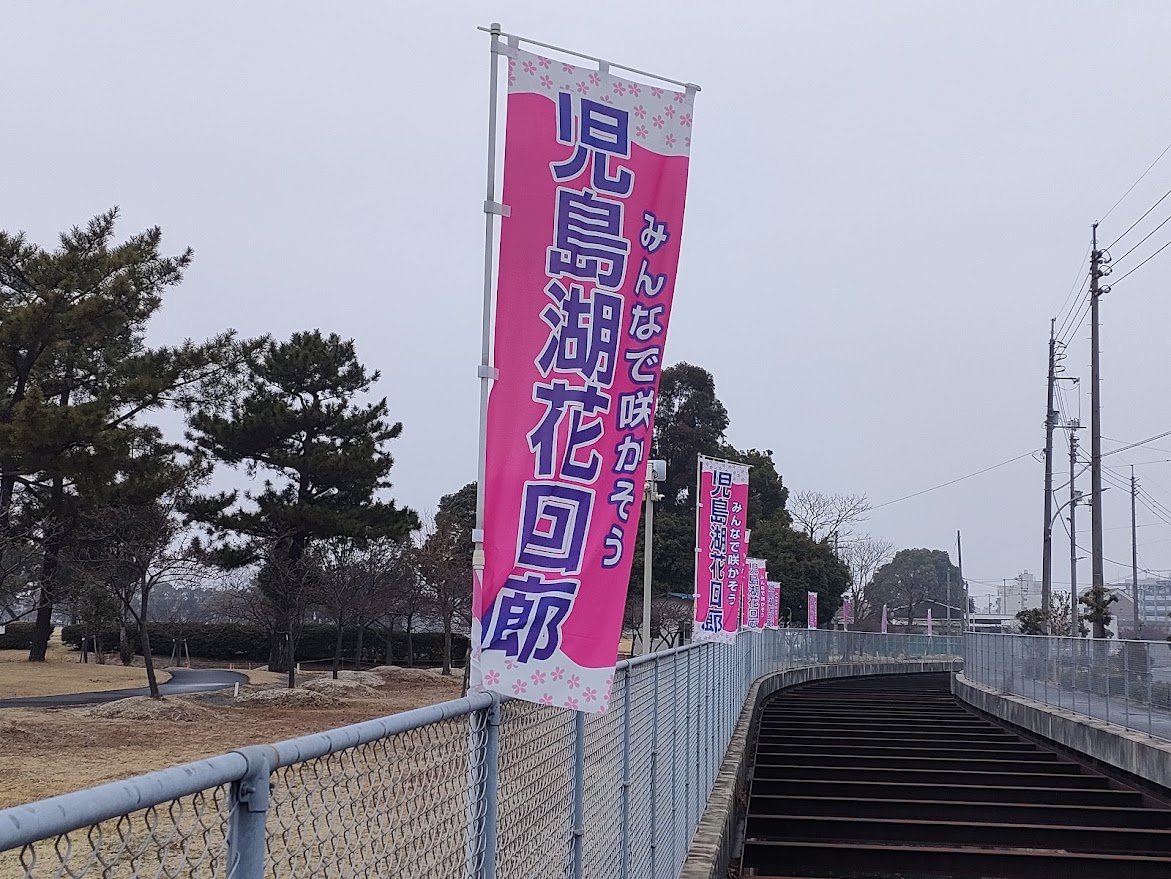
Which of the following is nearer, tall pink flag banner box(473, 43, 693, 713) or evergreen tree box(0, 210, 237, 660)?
tall pink flag banner box(473, 43, 693, 713)

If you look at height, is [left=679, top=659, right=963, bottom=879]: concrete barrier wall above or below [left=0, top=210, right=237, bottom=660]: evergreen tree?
below

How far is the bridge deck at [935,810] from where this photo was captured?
11102mm

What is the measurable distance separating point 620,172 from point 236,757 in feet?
11.4

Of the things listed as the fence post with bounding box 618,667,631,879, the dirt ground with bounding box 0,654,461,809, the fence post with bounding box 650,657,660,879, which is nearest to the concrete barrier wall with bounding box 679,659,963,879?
the fence post with bounding box 650,657,660,879

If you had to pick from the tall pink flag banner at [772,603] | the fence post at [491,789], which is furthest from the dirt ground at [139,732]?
the tall pink flag banner at [772,603]

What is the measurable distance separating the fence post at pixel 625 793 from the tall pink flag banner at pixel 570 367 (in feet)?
4.22

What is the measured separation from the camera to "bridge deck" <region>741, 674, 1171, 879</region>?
437 inches

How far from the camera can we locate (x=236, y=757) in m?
1.92

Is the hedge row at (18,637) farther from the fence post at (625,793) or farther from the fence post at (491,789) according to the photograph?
the fence post at (491,789)

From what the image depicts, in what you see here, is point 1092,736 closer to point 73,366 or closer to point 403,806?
point 403,806

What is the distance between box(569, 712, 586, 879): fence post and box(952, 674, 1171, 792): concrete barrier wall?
1204 cm

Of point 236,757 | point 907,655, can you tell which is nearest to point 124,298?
point 236,757

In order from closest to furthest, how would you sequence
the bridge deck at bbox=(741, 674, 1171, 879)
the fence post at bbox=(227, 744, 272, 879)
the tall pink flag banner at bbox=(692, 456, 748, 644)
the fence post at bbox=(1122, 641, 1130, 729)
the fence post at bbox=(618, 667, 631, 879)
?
the fence post at bbox=(227, 744, 272, 879) < the fence post at bbox=(618, 667, 631, 879) < the bridge deck at bbox=(741, 674, 1171, 879) < the fence post at bbox=(1122, 641, 1130, 729) < the tall pink flag banner at bbox=(692, 456, 748, 644)

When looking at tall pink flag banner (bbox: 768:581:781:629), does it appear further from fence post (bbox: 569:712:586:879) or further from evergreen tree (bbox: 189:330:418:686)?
fence post (bbox: 569:712:586:879)
